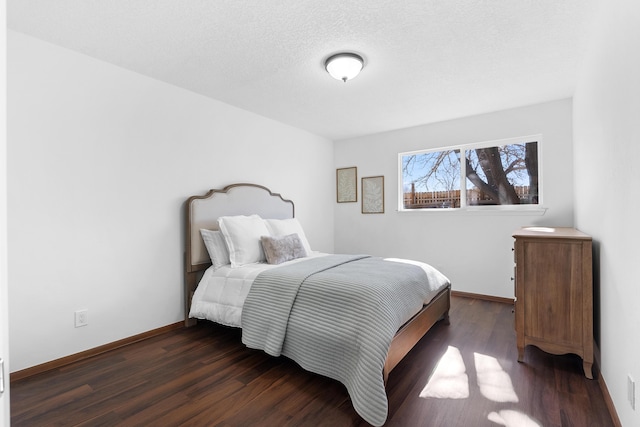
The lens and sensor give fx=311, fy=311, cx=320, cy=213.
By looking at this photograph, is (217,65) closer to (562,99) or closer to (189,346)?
(189,346)

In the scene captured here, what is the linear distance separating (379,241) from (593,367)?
2.87 m

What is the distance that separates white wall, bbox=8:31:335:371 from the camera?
2162mm

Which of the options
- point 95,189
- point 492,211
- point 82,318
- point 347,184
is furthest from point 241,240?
point 492,211

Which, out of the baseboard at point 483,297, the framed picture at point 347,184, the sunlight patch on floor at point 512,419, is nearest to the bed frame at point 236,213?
the sunlight patch on floor at point 512,419

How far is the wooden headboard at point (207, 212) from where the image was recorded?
3.08 metres

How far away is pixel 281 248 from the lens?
10.4ft

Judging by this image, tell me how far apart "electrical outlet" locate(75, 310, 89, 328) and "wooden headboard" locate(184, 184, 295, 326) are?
821 millimetres

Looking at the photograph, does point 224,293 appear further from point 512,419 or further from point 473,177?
point 473,177

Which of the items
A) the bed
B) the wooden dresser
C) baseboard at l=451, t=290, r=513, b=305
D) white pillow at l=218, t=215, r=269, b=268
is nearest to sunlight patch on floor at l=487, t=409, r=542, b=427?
the bed

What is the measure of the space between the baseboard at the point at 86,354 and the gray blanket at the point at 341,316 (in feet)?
3.39

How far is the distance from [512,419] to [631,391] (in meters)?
0.55

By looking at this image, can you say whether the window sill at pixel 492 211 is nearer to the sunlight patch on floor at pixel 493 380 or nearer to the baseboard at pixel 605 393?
the baseboard at pixel 605 393

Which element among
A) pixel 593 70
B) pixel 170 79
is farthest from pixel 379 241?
pixel 170 79

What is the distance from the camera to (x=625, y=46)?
1446mm
